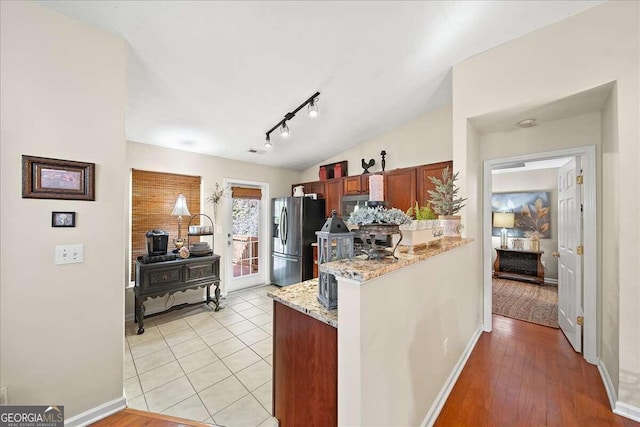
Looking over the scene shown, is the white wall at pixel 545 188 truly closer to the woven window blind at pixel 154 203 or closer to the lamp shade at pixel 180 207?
the lamp shade at pixel 180 207

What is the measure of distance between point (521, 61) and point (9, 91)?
3.75 metres

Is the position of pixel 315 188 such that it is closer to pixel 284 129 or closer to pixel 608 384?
pixel 284 129

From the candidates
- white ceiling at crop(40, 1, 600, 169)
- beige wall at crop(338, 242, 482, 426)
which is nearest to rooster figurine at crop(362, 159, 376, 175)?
white ceiling at crop(40, 1, 600, 169)

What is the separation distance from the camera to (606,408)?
68.3 inches

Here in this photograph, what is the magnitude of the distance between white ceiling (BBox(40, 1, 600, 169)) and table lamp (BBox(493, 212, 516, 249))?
3.49m

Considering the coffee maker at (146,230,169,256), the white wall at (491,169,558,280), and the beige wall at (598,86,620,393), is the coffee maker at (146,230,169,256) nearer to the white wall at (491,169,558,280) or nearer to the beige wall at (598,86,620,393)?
the beige wall at (598,86,620,393)

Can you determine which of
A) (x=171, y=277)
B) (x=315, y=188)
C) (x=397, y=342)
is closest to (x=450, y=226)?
(x=397, y=342)

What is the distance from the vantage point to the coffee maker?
123 inches

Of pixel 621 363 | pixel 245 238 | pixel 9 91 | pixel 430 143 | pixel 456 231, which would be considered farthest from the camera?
pixel 245 238

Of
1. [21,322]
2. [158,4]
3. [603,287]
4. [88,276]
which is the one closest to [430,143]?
[603,287]

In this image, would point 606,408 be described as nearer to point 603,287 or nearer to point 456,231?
point 603,287

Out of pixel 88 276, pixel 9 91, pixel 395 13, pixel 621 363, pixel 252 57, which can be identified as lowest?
pixel 621 363

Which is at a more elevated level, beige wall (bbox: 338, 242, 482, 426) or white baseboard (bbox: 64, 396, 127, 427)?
beige wall (bbox: 338, 242, 482, 426)

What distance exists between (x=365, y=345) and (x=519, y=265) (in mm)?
5642
